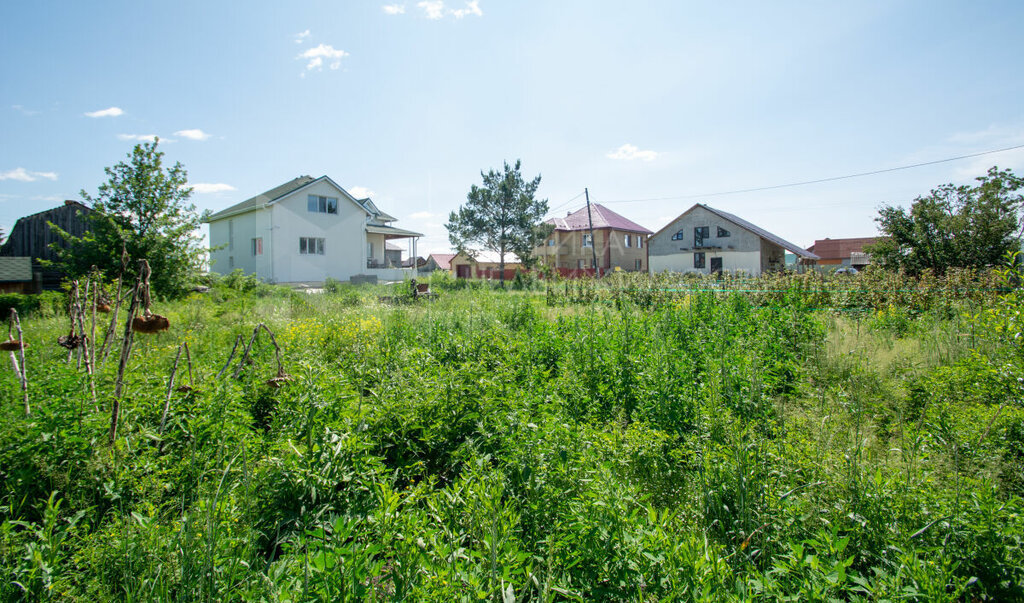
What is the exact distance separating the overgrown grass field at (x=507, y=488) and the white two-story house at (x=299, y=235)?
79.9ft

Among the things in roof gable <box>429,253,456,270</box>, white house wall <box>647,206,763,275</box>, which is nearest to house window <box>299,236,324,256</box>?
white house wall <box>647,206,763,275</box>

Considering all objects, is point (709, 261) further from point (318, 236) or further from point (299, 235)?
point (299, 235)

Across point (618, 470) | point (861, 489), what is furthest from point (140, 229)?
point (861, 489)

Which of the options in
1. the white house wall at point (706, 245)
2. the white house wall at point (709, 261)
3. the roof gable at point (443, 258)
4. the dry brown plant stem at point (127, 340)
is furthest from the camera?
the roof gable at point (443, 258)

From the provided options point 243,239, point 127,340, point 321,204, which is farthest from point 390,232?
point 127,340

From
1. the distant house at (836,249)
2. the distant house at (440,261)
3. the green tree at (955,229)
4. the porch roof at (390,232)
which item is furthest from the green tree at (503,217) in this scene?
the distant house at (836,249)

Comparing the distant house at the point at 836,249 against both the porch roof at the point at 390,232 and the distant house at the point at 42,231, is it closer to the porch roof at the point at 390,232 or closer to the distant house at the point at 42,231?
the porch roof at the point at 390,232

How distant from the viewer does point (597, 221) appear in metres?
43.2

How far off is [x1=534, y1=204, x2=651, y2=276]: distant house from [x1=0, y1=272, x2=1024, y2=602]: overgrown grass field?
37.9m

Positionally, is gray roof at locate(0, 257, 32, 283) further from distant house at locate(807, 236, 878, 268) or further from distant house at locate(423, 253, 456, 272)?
distant house at locate(807, 236, 878, 268)

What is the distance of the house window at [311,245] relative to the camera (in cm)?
2747

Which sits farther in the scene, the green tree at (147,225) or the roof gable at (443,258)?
the roof gable at (443,258)

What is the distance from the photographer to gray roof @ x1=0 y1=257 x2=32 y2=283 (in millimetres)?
18531

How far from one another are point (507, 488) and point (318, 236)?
28810 millimetres
